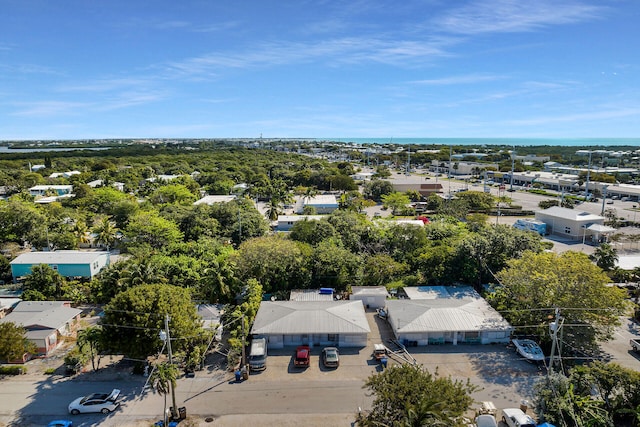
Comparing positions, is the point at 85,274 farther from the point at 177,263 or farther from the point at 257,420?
the point at 257,420

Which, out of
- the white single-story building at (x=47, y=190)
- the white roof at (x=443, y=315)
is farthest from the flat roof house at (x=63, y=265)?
the white single-story building at (x=47, y=190)

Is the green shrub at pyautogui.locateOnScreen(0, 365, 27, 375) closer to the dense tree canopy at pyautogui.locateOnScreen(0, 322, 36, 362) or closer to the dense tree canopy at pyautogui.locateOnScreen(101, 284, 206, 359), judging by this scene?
the dense tree canopy at pyautogui.locateOnScreen(0, 322, 36, 362)

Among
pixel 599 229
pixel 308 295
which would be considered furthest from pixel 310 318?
pixel 599 229

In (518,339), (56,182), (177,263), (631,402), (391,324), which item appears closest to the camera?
(631,402)

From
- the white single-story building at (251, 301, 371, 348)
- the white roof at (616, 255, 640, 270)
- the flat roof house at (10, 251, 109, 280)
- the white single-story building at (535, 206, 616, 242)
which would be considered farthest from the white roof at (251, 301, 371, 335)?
the white single-story building at (535, 206, 616, 242)

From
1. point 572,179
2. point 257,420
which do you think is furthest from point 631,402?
point 572,179

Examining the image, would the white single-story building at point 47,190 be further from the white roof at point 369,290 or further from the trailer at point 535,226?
the trailer at point 535,226
